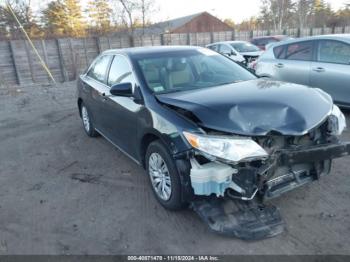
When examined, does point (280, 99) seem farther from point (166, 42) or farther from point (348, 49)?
point (166, 42)

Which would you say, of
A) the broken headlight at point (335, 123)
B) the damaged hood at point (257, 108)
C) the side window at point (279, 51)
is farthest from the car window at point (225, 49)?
the broken headlight at point (335, 123)

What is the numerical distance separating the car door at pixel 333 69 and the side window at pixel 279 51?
0.86 m

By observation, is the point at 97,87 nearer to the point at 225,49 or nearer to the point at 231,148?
the point at 231,148

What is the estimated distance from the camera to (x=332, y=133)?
294cm

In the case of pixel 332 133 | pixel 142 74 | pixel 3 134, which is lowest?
pixel 3 134

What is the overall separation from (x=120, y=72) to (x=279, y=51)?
14.4ft

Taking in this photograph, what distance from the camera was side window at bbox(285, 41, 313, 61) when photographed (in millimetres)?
6074

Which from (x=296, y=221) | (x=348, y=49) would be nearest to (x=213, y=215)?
(x=296, y=221)

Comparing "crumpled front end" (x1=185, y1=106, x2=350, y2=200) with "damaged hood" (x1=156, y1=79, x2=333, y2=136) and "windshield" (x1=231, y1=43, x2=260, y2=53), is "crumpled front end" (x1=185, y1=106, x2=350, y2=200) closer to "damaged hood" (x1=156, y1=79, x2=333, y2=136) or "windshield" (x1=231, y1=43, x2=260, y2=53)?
"damaged hood" (x1=156, y1=79, x2=333, y2=136)

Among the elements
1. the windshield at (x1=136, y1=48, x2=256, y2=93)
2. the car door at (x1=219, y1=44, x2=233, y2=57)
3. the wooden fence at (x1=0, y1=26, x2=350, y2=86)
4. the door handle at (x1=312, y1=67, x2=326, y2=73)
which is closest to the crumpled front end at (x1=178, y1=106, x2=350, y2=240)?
the windshield at (x1=136, y1=48, x2=256, y2=93)

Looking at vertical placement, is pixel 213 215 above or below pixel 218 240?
above

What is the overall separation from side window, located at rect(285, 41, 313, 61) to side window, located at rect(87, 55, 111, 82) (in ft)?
13.6

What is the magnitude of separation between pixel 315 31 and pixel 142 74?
28.9m

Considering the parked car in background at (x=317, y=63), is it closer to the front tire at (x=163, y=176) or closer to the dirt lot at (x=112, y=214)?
the dirt lot at (x=112, y=214)
